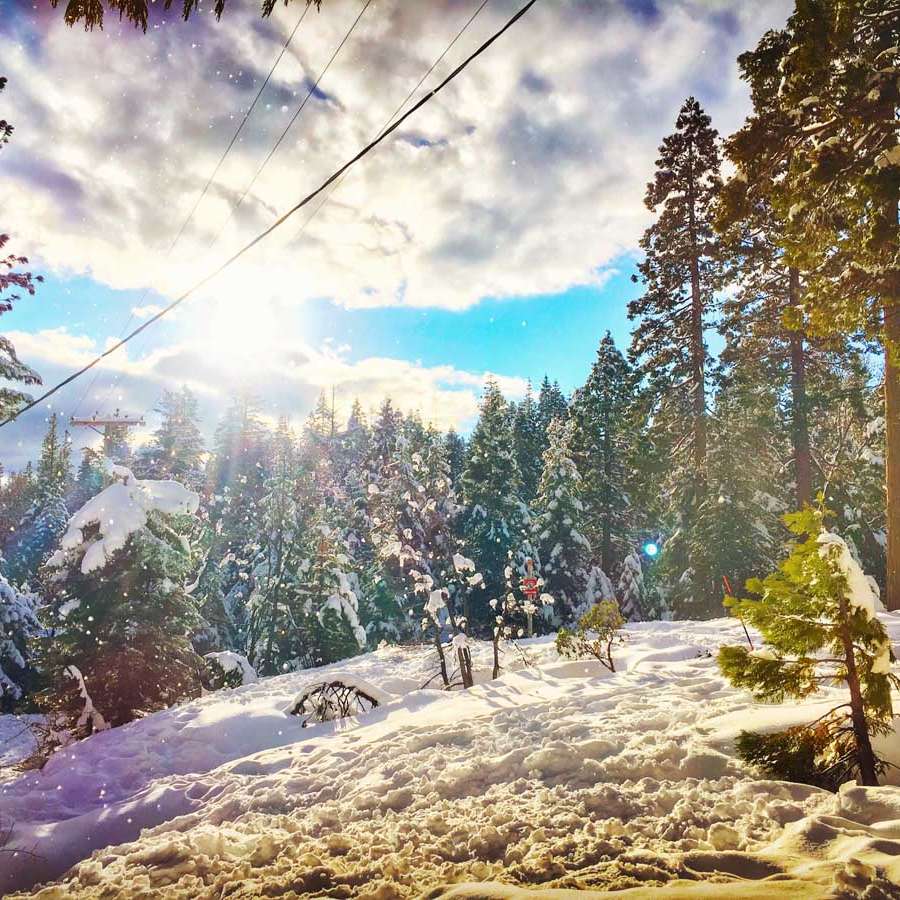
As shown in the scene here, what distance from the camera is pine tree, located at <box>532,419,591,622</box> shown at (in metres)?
32.0

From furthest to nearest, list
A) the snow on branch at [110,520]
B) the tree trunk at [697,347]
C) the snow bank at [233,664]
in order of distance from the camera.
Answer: the tree trunk at [697,347]
the snow bank at [233,664]
the snow on branch at [110,520]

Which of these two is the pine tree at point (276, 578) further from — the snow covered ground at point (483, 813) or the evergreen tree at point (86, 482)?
the evergreen tree at point (86, 482)

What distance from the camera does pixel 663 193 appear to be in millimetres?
22156

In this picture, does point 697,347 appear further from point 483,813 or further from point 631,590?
point 483,813

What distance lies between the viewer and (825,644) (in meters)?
4.46

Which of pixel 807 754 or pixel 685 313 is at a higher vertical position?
pixel 685 313

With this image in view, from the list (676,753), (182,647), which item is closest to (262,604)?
(182,647)

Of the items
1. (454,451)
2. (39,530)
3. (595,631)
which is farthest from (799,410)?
(39,530)

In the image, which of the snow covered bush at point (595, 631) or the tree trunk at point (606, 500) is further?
the tree trunk at point (606, 500)

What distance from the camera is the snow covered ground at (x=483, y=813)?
349cm

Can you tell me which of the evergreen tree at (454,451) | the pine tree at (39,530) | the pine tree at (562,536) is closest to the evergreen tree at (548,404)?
the evergreen tree at (454,451)

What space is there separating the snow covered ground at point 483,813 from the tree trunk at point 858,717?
1.25 ft

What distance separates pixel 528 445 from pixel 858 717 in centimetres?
4072

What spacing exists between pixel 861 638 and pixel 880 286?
6.79 metres
